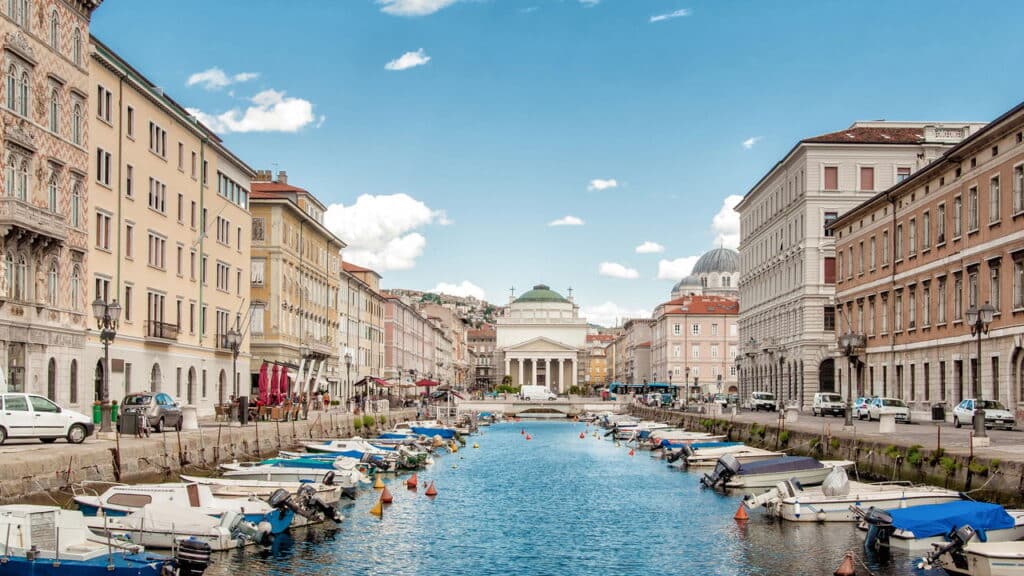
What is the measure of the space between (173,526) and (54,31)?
83.1 ft

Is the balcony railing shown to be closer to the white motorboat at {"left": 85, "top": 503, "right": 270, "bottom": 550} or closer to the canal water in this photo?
the canal water

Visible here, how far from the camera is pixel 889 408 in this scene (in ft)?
188

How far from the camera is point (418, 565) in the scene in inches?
966

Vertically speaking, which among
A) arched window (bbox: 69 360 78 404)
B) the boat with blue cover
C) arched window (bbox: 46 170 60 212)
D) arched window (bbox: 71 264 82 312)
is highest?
Answer: arched window (bbox: 46 170 60 212)

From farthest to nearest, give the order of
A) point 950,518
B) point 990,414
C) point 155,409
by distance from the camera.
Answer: point 990,414 < point 155,409 < point 950,518

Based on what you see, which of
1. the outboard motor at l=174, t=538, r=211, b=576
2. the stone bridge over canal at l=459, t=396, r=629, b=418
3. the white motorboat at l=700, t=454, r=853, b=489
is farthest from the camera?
the stone bridge over canal at l=459, t=396, r=629, b=418

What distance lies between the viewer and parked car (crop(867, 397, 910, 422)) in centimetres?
5688

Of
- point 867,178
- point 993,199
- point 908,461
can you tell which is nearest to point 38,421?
point 908,461

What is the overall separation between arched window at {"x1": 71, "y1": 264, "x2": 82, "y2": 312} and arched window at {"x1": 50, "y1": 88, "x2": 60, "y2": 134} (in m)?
5.59

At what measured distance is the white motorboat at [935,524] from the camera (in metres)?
22.2

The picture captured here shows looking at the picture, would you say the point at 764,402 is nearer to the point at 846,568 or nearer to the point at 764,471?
the point at 764,471

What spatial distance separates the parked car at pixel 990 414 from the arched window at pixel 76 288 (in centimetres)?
3552

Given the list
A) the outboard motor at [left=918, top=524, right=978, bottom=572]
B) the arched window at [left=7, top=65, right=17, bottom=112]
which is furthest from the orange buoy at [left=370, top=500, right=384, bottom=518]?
the arched window at [left=7, top=65, right=17, bottom=112]

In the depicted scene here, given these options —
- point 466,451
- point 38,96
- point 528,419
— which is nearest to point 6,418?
point 38,96
